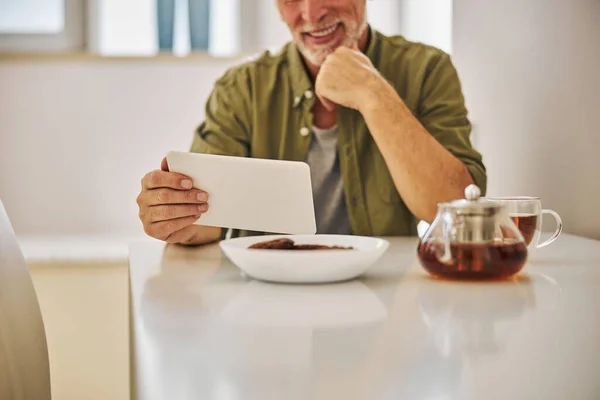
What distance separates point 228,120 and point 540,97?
28.5 inches

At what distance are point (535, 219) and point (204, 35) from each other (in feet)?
7.79

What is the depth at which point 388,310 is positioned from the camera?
75cm

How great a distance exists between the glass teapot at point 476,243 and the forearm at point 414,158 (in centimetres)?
55

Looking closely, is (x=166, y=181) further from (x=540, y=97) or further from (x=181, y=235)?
(x=540, y=97)

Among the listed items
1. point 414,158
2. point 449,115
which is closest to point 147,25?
point 449,115

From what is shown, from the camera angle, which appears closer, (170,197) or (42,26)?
(170,197)

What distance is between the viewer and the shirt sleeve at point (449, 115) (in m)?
1.58

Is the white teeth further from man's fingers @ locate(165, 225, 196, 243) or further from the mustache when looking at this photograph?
man's fingers @ locate(165, 225, 196, 243)

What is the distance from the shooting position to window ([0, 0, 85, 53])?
3184 mm

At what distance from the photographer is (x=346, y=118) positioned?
5.63ft

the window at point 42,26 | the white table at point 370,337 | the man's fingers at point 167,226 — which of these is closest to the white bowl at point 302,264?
the white table at point 370,337

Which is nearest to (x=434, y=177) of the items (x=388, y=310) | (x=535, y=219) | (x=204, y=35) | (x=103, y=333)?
(x=535, y=219)

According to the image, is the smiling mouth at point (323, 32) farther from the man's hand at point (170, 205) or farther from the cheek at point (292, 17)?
the man's hand at point (170, 205)

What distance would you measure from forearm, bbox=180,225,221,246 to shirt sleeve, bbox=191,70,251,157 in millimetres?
332
